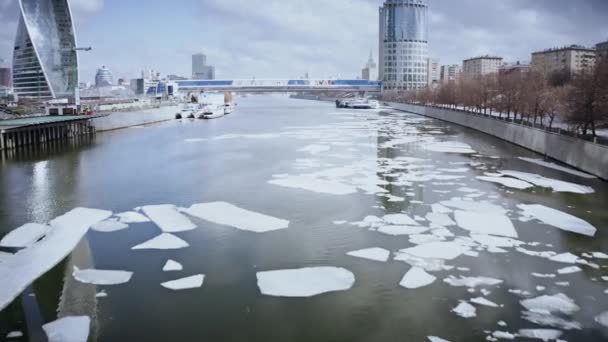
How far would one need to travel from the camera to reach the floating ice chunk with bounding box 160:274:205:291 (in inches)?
377

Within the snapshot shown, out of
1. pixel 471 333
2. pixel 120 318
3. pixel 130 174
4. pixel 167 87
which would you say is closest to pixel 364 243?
pixel 471 333

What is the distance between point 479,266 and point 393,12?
7369 inches

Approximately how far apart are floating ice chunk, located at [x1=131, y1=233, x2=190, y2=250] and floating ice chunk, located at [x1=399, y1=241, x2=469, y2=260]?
4781 millimetres

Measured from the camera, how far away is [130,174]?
23078mm

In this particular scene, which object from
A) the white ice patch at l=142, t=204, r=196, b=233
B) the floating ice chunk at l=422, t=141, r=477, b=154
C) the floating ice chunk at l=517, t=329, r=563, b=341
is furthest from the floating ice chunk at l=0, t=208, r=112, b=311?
the floating ice chunk at l=422, t=141, r=477, b=154

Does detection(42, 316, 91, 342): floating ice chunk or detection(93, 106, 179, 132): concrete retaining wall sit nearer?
detection(42, 316, 91, 342): floating ice chunk

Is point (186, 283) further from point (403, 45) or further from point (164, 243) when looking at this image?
point (403, 45)

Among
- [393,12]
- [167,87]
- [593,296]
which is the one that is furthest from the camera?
[393,12]

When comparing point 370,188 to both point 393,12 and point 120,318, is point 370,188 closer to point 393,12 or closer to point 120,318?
point 120,318

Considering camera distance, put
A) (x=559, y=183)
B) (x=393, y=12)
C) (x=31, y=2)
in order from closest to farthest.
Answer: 1. (x=559, y=183)
2. (x=31, y=2)
3. (x=393, y=12)

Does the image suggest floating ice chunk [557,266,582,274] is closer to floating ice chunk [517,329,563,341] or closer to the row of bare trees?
floating ice chunk [517,329,563,341]

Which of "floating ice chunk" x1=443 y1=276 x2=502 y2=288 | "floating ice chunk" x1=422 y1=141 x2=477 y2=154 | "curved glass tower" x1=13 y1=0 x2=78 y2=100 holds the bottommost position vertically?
"floating ice chunk" x1=443 y1=276 x2=502 y2=288

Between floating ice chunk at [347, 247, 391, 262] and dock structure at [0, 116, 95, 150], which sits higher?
dock structure at [0, 116, 95, 150]

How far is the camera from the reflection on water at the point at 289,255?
810 cm
